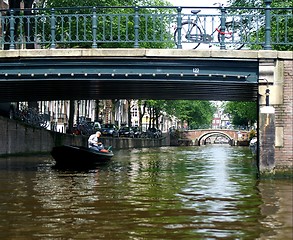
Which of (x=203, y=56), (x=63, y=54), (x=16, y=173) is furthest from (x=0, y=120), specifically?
(x=203, y=56)

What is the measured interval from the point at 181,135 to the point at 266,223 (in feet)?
304

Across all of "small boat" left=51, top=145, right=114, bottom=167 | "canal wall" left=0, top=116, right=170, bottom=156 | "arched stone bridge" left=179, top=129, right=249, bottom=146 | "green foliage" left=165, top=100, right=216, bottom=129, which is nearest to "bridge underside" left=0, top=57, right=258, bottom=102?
"small boat" left=51, top=145, right=114, bottom=167

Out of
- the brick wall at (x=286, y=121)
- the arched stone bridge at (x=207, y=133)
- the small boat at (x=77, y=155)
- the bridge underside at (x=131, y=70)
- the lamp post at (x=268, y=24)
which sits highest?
the lamp post at (x=268, y=24)

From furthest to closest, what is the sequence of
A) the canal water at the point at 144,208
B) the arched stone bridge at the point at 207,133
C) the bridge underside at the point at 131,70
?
the arched stone bridge at the point at 207,133 → the bridge underside at the point at 131,70 → the canal water at the point at 144,208

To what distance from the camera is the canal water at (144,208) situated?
9406 mm

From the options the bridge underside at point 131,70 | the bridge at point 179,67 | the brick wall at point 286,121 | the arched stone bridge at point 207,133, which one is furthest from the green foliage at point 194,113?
the brick wall at point 286,121

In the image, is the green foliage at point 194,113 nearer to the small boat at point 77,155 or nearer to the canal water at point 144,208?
the small boat at point 77,155

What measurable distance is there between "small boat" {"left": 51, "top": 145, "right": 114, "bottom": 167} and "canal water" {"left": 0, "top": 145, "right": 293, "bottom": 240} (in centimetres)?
663

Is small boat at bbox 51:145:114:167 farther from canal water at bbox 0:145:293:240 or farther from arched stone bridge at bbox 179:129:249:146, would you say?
arched stone bridge at bbox 179:129:249:146

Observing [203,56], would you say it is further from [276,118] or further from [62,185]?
[62,185]

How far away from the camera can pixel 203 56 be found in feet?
56.2

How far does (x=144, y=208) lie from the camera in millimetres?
11992

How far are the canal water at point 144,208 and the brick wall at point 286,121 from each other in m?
0.67

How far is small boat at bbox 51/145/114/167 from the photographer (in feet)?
84.6
